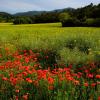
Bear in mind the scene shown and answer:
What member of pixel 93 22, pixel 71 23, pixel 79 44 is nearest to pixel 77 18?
pixel 71 23

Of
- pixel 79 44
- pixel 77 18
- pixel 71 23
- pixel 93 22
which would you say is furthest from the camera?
pixel 77 18

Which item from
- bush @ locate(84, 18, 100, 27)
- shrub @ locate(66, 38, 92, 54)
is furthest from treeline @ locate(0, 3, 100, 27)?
shrub @ locate(66, 38, 92, 54)

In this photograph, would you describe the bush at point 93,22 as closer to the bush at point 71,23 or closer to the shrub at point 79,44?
the bush at point 71,23

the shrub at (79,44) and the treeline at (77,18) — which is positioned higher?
the shrub at (79,44)

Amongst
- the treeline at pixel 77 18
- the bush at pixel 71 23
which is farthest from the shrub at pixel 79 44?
the bush at pixel 71 23

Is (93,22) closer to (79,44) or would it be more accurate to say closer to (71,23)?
(71,23)

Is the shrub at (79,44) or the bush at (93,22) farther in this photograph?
the bush at (93,22)

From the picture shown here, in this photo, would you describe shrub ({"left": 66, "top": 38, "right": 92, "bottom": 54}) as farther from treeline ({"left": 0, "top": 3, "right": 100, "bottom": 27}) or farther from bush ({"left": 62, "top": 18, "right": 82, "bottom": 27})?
bush ({"left": 62, "top": 18, "right": 82, "bottom": 27})

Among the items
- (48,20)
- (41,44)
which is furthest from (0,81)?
(48,20)

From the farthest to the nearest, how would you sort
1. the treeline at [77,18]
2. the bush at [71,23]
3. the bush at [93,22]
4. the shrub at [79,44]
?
the bush at [71,23]
the treeline at [77,18]
the bush at [93,22]
the shrub at [79,44]

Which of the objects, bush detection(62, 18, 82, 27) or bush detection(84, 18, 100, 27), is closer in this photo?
bush detection(84, 18, 100, 27)

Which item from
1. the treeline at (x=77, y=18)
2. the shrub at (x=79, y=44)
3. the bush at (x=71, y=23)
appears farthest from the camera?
the bush at (x=71, y=23)

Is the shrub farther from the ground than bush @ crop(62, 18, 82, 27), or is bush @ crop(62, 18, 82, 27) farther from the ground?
the shrub

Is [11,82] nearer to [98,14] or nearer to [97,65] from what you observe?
[97,65]
